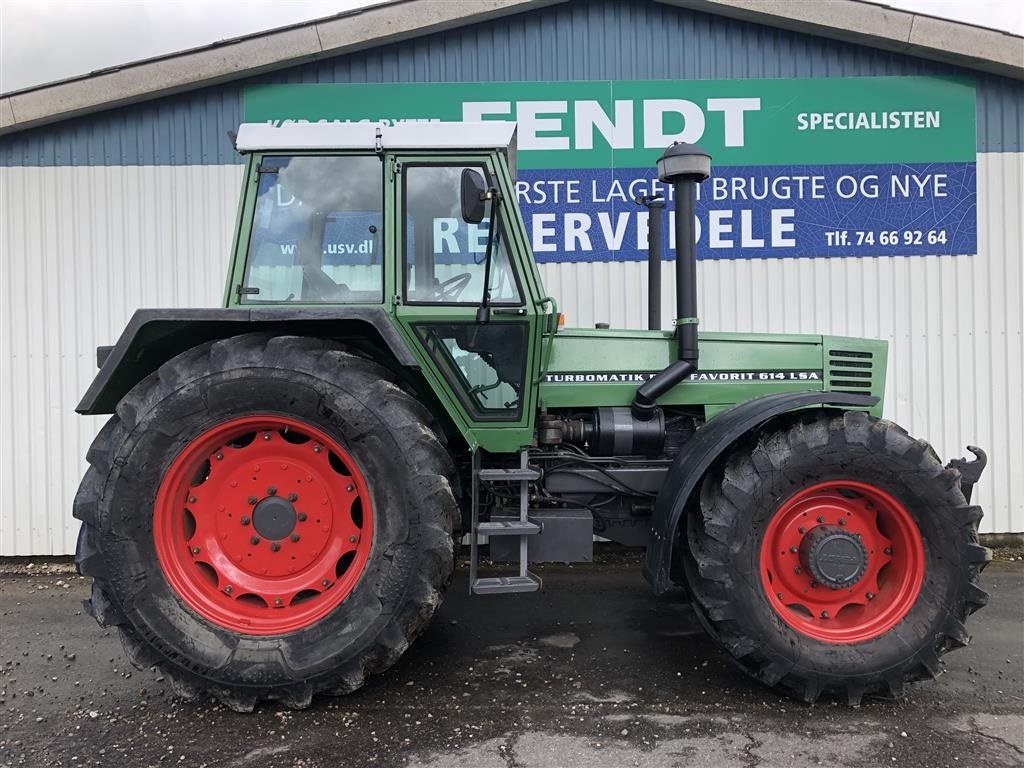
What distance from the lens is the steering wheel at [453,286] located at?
311 centimetres

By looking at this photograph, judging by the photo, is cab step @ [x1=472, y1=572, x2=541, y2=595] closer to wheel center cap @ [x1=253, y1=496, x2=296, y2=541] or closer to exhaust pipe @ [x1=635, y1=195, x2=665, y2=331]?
wheel center cap @ [x1=253, y1=496, x2=296, y2=541]

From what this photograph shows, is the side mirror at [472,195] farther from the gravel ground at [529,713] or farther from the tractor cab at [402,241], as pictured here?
the gravel ground at [529,713]

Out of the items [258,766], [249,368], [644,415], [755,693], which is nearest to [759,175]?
[644,415]

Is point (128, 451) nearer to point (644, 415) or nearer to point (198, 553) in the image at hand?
point (198, 553)

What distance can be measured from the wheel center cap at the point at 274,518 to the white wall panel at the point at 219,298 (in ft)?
9.79

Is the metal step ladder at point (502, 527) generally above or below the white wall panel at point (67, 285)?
below

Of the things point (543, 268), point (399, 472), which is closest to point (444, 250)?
point (399, 472)

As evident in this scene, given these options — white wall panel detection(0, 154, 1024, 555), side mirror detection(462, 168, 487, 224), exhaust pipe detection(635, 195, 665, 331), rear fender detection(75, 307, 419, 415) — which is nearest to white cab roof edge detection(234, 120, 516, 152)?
side mirror detection(462, 168, 487, 224)

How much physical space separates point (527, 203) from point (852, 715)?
3.98m

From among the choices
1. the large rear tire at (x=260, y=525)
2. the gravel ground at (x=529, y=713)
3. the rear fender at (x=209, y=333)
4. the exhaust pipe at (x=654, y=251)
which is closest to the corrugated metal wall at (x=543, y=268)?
the exhaust pipe at (x=654, y=251)

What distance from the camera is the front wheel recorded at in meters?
2.79

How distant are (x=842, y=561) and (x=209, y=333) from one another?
2.91 metres

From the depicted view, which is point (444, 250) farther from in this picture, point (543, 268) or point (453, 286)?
point (543, 268)

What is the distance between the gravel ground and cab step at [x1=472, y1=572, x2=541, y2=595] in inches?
17.9
